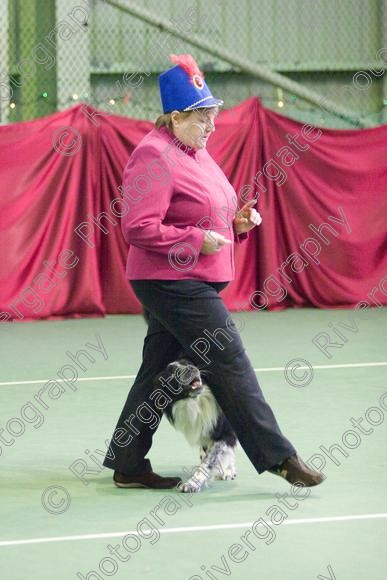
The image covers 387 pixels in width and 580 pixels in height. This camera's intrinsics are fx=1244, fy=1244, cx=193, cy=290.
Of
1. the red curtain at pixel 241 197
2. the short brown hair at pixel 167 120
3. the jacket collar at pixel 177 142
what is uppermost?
the short brown hair at pixel 167 120

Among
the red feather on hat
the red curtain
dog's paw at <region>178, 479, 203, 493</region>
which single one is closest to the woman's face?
the red feather on hat

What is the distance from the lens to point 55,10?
1206 cm

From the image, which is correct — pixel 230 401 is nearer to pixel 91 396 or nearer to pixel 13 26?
pixel 91 396

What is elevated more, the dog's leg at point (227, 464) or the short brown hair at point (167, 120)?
the short brown hair at point (167, 120)

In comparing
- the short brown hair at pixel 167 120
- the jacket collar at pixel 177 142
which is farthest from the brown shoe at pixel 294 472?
the short brown hair at pixel 167 120

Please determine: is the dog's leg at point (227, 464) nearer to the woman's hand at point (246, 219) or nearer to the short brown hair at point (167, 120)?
the woman's hand at point (246, 219)

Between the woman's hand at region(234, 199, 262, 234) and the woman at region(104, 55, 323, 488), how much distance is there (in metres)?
0.01

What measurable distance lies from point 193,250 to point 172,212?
18 centimetres

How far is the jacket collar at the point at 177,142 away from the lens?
14.6 feet

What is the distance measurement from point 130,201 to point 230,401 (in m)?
0.80

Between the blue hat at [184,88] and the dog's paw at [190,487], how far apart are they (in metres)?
1.38

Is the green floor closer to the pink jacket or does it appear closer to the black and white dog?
the black and white dog

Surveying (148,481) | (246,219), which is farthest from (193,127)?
(148,481)

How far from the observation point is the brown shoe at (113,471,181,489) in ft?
15.5
